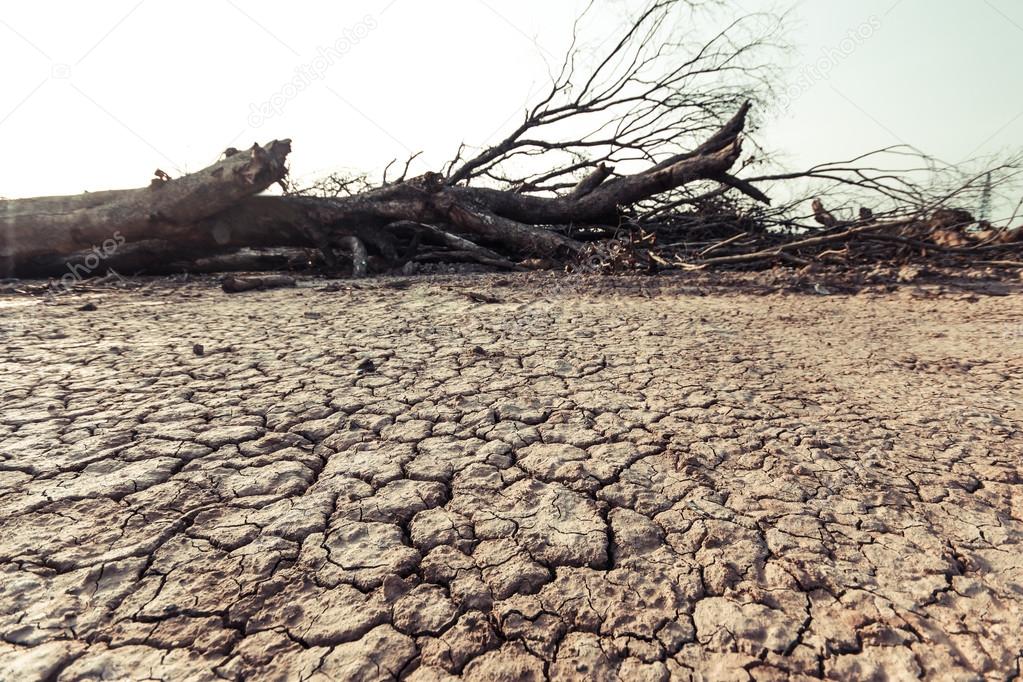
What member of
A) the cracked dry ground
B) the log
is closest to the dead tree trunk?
the log

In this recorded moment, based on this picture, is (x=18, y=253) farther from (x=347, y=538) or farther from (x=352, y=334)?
(x=347, y=538)

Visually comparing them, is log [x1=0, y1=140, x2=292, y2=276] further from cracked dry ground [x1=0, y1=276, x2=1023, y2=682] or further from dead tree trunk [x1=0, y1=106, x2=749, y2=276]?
cracked dry ground [x1=0, y1=276, x2=1023, y2=682]

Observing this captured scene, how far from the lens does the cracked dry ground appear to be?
1003mm

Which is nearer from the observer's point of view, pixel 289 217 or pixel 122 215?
pixel 122 215

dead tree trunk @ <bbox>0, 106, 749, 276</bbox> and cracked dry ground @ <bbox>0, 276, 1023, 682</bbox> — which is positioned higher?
dead tree trunk @ <bbox>0, 106, 749, 276</bbox>

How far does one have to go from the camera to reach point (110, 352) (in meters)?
2.70

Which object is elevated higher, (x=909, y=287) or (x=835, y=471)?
(x=909, y=287)

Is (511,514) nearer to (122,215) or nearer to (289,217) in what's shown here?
(289,217)

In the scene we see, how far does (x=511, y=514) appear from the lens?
1387 mm

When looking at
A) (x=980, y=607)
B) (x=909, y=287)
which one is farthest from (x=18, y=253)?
(x=909, y=287)

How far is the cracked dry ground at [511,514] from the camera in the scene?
3.29 ft

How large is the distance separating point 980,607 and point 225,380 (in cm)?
252

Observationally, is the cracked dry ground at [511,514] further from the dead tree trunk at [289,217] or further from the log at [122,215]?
the dead tree trunk at [289,217]

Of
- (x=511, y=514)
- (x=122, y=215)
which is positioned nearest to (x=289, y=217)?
(x=122, y=215)
